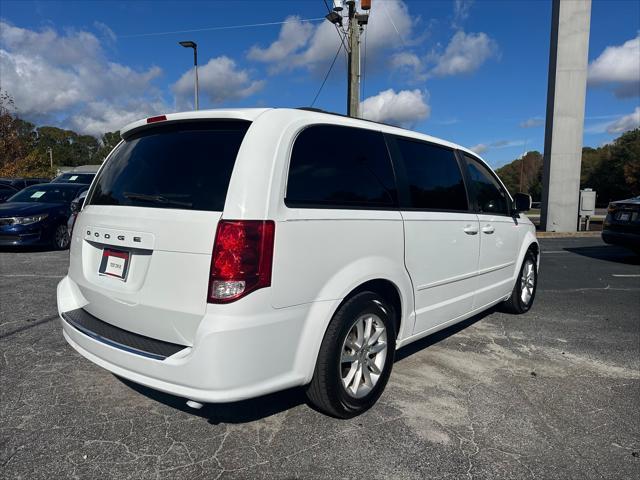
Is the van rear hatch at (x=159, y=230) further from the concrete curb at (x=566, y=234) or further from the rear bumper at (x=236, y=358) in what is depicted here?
the concrete curb at (x=566, y=234)

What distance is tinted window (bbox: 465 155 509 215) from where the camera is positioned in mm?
4262

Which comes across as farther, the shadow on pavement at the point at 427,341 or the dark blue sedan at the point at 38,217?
the dark blue sedan at the point at 38,217

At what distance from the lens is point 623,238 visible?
31.4 ft

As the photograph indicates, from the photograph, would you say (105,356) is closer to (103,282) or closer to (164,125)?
(103,282)

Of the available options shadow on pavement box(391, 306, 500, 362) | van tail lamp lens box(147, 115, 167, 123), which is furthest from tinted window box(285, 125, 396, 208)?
shadow on pavement box(391, 306, 500, 362)

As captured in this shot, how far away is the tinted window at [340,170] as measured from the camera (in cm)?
254

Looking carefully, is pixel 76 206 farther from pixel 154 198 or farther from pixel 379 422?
pixel 379 422

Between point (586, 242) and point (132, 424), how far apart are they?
14.2 metres

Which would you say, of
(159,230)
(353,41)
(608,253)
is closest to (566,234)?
(608,253)

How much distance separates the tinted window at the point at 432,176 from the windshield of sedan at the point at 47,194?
31.0ft

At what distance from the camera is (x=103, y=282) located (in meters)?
2.72

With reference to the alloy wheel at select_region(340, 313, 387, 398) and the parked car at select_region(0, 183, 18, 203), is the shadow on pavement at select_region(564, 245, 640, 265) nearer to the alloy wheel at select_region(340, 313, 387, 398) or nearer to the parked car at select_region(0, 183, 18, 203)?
the alloy wheel at select_region(340, 313, 387, 398)

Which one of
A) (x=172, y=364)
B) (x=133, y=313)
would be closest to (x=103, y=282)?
(x=133, y=313)

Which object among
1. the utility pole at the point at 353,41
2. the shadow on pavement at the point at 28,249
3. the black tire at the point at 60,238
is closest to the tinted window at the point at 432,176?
the utility pole at the point at 353,41
